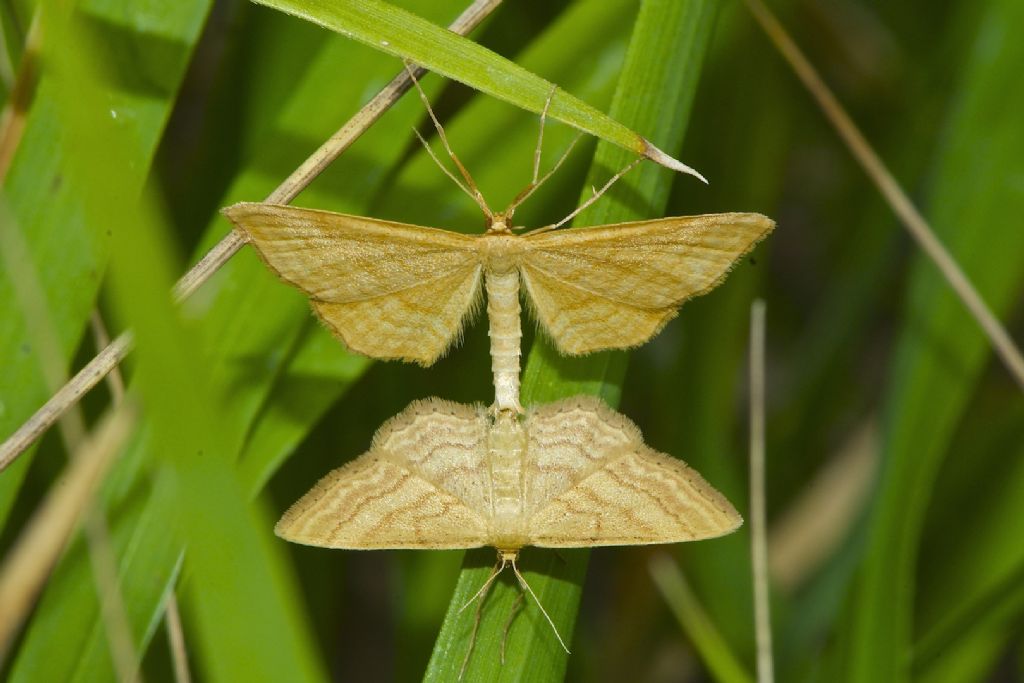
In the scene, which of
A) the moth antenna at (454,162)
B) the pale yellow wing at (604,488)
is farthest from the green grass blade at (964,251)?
the moth antenna at (454,162)

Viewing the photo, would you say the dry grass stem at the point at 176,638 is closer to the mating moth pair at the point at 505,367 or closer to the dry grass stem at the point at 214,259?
the mating moth pair at the point at 505,367

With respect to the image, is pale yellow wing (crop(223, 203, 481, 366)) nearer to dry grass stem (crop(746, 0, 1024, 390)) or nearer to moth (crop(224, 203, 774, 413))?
moth (crop(224, 203, 774, 413))

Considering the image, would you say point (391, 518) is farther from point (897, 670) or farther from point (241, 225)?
point (897, 670)

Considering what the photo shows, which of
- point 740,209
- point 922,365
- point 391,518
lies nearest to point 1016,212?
point 922,365

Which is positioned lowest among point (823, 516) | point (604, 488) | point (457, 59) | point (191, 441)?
point (823, 516)

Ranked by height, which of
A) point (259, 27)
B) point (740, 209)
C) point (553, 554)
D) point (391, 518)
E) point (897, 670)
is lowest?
point (897, 670)

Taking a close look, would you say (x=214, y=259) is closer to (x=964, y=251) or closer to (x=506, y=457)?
(x=506, y=457)

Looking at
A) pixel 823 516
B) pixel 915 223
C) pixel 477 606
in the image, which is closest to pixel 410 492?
pixel 477 606
